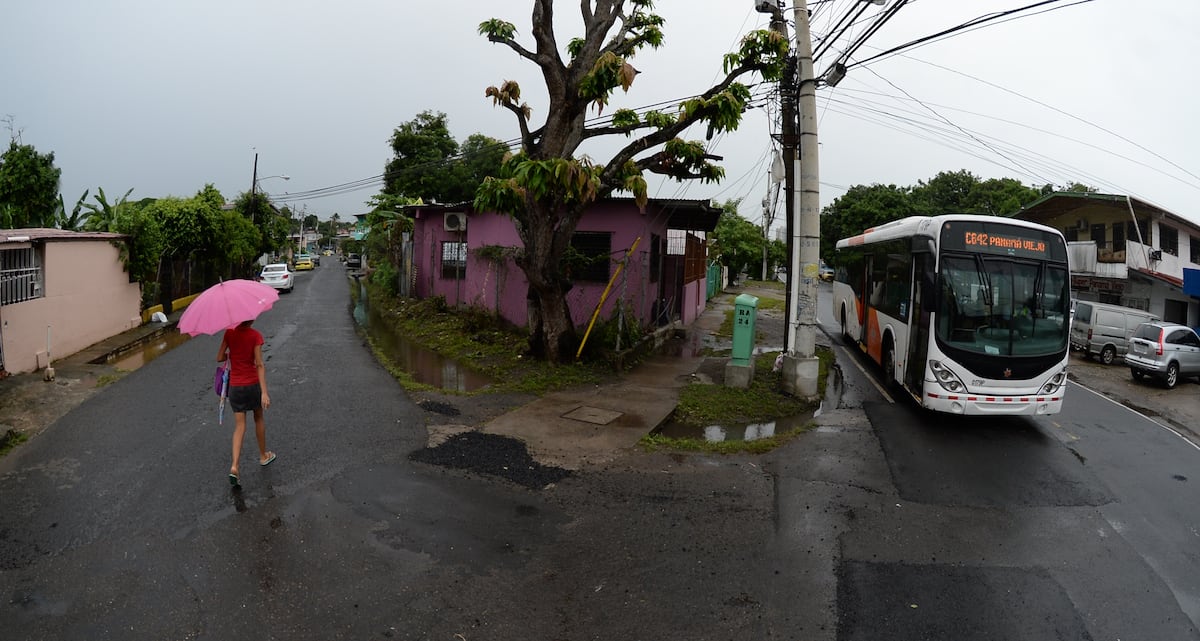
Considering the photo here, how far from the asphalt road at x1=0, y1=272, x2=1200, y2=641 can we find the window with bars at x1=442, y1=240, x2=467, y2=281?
1053cm

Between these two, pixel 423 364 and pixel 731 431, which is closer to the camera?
pixel 731 431

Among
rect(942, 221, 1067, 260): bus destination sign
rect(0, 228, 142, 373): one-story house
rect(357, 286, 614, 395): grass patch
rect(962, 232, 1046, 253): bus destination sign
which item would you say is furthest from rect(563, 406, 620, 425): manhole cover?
rect(0, 228, 142, 373): one-story house

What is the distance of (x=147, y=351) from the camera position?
1320 centimetres

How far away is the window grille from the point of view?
979 centimetres

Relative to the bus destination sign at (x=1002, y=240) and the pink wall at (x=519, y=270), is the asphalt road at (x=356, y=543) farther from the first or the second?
the pink wall at (x=519, y=270)

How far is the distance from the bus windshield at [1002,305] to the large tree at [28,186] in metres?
22.9

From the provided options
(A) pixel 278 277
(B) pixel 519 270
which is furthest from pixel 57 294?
(A) pixel 278 277

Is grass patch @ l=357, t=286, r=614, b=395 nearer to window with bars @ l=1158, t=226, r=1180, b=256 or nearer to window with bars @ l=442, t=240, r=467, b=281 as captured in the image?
window with bars @ l=442, t=240, r=467, b=281

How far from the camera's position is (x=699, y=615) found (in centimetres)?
424

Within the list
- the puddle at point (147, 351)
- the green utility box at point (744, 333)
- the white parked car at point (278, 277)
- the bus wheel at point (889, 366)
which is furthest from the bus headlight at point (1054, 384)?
the white parked car at point (278, 277)

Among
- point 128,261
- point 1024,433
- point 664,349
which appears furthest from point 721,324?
point 128,261

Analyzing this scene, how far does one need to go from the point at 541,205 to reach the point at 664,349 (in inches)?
202

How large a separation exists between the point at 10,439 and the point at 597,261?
9.97 meters

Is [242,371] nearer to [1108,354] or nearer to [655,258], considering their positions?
[655,258]
